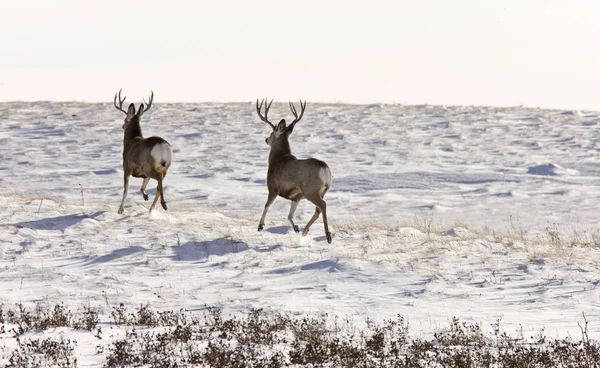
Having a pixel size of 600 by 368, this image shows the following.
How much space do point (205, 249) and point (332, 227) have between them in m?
3.02

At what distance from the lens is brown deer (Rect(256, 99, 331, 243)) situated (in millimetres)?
13539

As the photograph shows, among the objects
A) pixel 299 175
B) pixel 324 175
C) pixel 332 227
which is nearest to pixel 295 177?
pixel 299 175

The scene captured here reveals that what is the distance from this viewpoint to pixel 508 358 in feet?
24.6

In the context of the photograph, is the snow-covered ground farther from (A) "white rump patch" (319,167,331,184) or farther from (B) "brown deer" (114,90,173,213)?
(A) "white rump patch" (319,167,331,184)

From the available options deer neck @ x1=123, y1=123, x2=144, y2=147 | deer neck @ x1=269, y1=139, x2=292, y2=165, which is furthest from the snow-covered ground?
deer neck @ x1=123, y1=123, x2=144, y2=147

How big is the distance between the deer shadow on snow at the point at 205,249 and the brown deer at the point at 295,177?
96 cm

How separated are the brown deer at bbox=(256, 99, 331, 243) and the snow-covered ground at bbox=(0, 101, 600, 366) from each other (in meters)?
0.67

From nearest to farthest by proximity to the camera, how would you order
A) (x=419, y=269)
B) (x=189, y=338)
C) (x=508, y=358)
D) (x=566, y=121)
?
(x=508, y=358) < (x=189, y=338) < (x=419, y=269) < (x=566, y=121)

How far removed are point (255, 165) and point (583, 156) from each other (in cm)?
1157

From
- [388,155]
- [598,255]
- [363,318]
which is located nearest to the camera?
[363,318]

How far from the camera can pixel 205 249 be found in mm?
12875

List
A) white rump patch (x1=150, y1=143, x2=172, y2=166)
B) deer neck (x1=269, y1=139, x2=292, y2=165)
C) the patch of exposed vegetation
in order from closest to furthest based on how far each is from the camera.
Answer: the patch of exposed vegetation
deer neck (x1=269, y1=139, x2=292, y2=165)
white rump patch (x1=150, y1=143, x2=172, y2=166)

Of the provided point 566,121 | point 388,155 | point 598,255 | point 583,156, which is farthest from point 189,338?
point 566,121

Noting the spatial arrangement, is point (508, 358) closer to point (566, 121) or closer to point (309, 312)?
point (309, 312)
